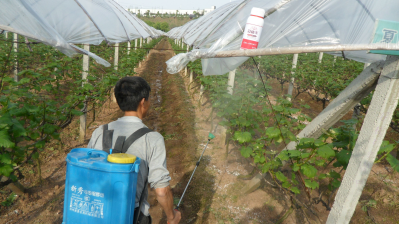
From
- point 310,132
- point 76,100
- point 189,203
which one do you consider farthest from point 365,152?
point 76,100

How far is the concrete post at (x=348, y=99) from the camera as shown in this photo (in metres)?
1.89

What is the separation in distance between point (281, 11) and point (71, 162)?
2.02 meters

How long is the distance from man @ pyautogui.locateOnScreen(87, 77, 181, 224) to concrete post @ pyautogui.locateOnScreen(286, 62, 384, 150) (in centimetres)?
146

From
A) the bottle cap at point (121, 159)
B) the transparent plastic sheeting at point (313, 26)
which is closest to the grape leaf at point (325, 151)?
the transparent plastic sheeting at point (313, 26)

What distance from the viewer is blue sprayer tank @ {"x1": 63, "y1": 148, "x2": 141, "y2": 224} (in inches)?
55.9

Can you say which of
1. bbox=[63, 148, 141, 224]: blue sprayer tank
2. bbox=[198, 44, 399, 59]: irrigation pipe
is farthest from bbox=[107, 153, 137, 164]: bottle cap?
bbox=[198, 44, 399, 59]: irrigation pipe

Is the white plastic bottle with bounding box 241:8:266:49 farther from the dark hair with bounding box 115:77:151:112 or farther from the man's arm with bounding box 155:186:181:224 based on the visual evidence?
the man's arm with bounding box 155:186:181:224

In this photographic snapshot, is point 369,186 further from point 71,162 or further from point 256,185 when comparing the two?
point 71,162

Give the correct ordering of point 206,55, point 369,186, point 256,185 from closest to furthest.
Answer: point 206,55 < point 256,185 < point 369,186

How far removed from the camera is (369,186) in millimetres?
3604

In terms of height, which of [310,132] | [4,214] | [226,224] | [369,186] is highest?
[310,132]

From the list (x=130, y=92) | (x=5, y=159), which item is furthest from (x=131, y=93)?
(x=5, y=159)

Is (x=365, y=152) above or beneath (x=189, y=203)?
above

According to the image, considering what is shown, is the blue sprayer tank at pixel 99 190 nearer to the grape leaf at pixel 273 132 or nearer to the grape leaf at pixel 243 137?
the grape leaf at pixel 273 132
